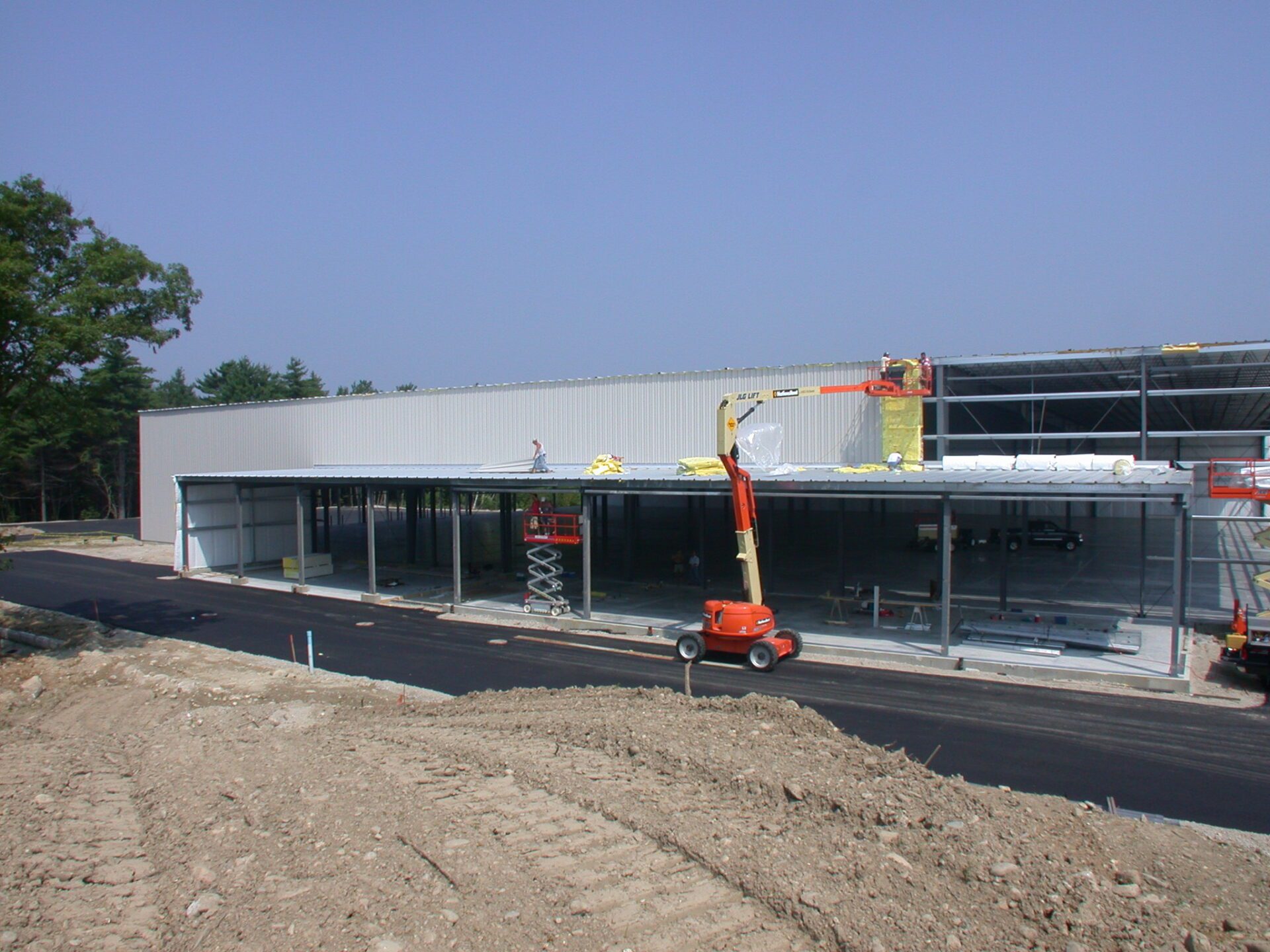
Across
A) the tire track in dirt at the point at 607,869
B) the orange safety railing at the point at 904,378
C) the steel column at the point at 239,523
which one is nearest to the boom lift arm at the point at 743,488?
the orange safety railing at the point at 904,378

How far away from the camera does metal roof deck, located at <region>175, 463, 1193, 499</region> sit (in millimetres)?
17219

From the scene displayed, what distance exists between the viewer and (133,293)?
2062 centimetres

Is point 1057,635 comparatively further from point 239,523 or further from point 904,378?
point 239,523

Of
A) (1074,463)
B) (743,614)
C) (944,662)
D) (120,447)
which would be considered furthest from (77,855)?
(120,447)

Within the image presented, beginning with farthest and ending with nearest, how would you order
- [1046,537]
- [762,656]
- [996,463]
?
[1046,537], [996,463], [762,656]

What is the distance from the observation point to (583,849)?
8555 millimetres

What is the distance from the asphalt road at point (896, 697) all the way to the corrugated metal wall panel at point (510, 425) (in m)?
9.40

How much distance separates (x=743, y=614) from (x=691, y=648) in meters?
1.49

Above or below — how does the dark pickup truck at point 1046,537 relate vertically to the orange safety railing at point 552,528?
below

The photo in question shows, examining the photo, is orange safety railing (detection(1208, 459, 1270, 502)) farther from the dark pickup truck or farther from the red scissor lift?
the red scissor lift

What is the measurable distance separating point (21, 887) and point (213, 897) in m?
2.05

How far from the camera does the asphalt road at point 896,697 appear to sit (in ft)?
38.3

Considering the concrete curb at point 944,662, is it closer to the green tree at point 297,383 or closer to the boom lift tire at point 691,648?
the boom lift tire at point 691,648

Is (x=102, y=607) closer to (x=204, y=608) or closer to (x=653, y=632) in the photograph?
(x=204, y=608)
